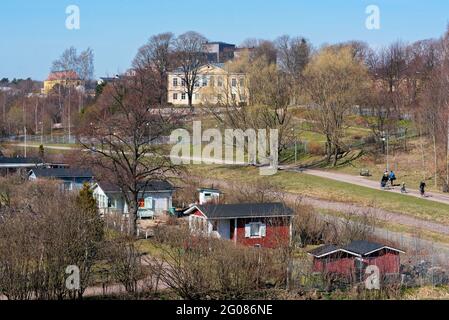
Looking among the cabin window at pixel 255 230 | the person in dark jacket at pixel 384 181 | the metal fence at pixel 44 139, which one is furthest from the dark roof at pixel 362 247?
the metal fence at pixel 44 139

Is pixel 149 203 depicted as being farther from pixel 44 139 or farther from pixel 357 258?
pixel 44 139

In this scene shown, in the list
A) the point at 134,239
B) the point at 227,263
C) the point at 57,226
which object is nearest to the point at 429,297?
the point at 227,263

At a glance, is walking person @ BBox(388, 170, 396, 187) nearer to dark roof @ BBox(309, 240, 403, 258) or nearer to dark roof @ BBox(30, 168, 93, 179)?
dark roof @ BBox(309, 240, 403, 258)

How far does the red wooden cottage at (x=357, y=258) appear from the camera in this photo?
21.4m

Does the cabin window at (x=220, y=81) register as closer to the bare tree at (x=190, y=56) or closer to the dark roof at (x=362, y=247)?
the bare tree at (x=190, y=56)

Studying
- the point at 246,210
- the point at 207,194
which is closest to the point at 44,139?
the point at 207,194

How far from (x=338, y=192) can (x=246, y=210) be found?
11.6 m

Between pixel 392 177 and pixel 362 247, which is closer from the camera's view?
pixel 362 247

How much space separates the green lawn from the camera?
109ft

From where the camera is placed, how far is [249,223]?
28.4 metres

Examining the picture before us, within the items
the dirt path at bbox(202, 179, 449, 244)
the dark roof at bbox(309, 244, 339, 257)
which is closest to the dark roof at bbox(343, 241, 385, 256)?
the dark roof at bbox(309, 244, 339, 257)

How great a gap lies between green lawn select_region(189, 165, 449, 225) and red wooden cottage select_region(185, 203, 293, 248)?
809cm

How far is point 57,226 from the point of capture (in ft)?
60.8

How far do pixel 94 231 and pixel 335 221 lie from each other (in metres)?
12.1
